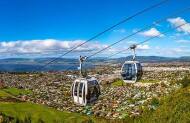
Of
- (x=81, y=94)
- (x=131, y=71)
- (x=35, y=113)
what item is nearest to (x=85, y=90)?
(x=81, y=94)

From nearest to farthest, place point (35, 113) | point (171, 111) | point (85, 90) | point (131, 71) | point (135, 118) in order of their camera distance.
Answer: point (85, 90), point (131, 71), point (135, 118), point (35, 113), point (171, 111)

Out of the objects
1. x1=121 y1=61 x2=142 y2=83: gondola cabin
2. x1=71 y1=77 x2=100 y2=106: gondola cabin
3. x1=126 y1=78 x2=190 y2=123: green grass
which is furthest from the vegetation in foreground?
x1=71 y1=77 x2=100 y2=106: gondola cabin

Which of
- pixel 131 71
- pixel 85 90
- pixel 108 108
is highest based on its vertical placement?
pixel 131 71

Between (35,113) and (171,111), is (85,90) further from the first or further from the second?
(171,111)

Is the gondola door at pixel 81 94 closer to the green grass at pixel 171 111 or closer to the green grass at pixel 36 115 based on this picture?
the green grass at pixel 36 115

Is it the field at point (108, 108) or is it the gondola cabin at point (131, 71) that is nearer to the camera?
the gondola cabin at point (131, 71)

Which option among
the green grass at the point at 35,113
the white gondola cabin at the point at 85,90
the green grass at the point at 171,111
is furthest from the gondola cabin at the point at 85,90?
the green grass at the point at 171,111

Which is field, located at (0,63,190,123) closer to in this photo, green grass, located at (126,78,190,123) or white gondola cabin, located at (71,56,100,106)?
green grass, located at (126,78,190,123)
